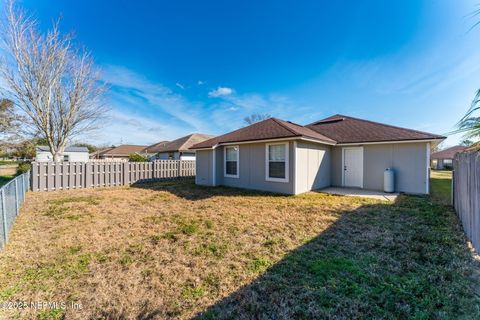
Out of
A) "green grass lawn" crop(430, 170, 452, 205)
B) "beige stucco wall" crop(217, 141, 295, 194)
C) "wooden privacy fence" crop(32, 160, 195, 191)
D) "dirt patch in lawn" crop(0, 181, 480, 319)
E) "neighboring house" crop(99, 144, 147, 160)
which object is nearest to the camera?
"dirt patch in lawn" crop(0, 181, 480, 319)

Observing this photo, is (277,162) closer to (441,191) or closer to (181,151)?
(441,191)

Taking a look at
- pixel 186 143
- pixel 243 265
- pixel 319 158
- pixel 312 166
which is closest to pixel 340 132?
pixel 319 158

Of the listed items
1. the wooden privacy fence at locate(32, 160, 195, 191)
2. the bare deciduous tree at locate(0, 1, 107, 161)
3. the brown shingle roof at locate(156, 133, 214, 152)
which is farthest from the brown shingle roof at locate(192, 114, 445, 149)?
the brown shingle roof at locate(156, 133, 214, 152)

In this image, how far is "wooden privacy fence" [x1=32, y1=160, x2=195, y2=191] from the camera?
983 centimetres

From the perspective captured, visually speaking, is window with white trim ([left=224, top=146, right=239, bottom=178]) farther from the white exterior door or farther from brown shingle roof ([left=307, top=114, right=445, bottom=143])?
the white exterior door

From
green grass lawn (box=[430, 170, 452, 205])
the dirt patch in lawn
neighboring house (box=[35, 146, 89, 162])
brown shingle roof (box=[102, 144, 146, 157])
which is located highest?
brown shingle roof (box=[102, 144, 146, 157])

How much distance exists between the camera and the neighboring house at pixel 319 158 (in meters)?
8.63

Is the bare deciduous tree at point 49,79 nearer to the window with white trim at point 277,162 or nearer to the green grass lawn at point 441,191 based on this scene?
the window with white trim at point 277,162

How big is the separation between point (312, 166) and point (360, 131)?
3.68m

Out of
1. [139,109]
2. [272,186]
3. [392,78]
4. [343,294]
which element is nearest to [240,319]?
[343,294]

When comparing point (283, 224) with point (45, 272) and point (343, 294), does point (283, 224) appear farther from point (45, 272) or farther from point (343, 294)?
point (45, 272)

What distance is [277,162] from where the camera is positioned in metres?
9.11

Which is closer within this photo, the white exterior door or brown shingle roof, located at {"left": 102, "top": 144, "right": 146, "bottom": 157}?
the white exterior door

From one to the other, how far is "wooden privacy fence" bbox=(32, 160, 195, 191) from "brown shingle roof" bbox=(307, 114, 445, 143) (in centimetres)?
1080
